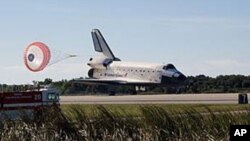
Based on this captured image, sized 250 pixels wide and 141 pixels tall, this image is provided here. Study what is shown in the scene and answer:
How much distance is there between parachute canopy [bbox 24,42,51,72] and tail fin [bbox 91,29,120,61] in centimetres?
4751

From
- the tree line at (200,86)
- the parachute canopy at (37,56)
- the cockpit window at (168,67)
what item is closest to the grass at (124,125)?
the parachute canopy at (37,56)

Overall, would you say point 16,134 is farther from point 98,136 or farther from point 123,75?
point 123,75

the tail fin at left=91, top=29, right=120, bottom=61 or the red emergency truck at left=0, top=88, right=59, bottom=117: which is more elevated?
the tail fin at left=91, top=29, right=120, bottom=61

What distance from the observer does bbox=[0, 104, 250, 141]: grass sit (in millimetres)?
14789

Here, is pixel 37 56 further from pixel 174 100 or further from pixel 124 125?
pixel 124 125

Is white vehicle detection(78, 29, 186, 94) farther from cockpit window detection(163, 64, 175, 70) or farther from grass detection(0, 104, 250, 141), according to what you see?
grass detection(0, 104, 250, 141)

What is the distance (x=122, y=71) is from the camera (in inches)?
3337

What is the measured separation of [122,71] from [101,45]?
9.15 meters

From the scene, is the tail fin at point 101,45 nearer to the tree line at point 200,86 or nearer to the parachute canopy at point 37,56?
the tree line at point 200,86

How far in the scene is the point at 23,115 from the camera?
1731 centimetres

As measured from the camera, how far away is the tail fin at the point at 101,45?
9106 cm

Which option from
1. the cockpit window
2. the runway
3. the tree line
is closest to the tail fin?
the tree line

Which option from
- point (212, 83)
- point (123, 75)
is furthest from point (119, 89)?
point (212, 83)

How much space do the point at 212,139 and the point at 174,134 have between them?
112cm
